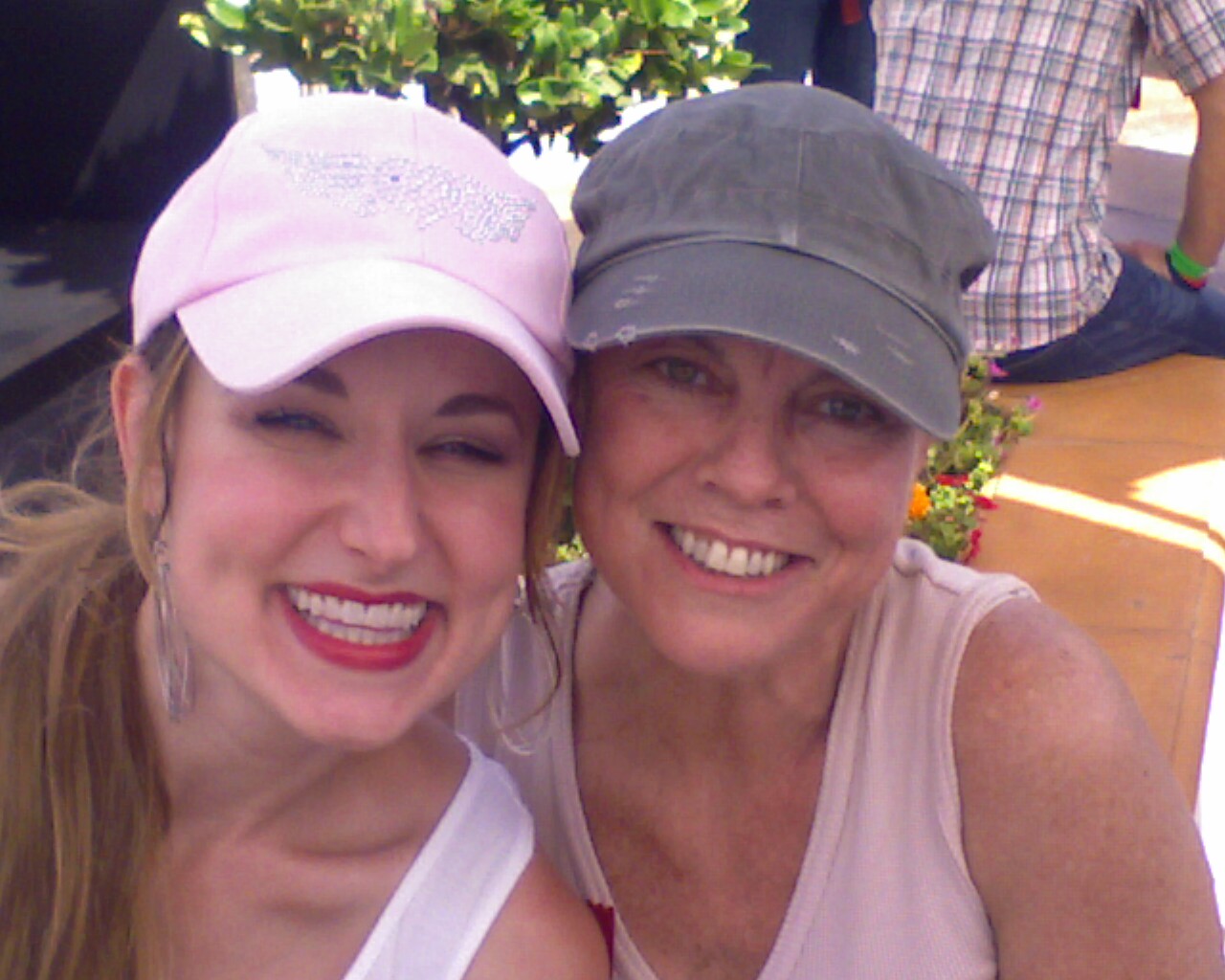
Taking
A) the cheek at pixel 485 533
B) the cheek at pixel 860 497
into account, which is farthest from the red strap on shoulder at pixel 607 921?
the cheek at pixel 860 497

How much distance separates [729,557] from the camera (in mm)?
1484

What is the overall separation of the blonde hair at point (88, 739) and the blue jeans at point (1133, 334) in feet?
9.58

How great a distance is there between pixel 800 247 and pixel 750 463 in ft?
0.78

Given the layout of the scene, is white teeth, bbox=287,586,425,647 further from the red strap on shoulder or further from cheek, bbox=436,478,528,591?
the red strap on shoulder

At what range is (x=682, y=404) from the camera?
148cm

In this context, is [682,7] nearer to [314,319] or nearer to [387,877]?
[314,319]

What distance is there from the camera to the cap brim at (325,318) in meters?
1.25

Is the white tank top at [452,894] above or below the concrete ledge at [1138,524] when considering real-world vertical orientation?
above

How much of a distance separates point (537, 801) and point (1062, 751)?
0.70 meters

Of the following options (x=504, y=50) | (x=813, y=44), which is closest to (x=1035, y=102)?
(x=813, y=44)

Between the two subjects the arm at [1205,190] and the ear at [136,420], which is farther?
the arm at [1205,190]

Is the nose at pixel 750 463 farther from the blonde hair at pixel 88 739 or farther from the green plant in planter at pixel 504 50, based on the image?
the green plant in planter at pixel 504 50

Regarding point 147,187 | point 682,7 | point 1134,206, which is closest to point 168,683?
point 682,7

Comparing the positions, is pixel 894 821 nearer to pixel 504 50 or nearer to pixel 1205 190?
pixel 504 50
